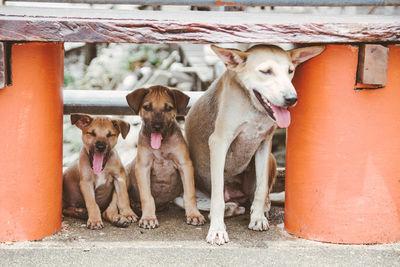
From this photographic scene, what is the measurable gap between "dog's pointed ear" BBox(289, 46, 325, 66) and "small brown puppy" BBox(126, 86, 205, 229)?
1.18 m

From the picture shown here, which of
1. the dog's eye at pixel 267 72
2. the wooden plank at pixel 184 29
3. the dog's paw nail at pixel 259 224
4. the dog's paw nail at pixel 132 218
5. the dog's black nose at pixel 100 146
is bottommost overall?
the dog's paw nail at pixel 132 218

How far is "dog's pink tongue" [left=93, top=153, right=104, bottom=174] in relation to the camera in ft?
15.7

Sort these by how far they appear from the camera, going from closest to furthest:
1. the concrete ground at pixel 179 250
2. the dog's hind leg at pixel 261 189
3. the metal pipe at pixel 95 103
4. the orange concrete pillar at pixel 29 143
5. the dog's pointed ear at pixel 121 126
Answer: the concrete ground at pixel 179 250 → the orange concrete pillar at pixel 29 143 → the dog's hind leg at pixel 261 189 → the dog's pointed ear at pixel 121 126 → the metal pipe at pixel 95 103

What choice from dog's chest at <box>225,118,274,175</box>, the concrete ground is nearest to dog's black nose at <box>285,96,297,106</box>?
dog's chest at <box>225,118,274,175</box>

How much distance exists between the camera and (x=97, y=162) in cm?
483

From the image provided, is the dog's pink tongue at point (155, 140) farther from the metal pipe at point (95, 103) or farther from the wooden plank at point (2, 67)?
the wooden plank at point (2, 67)

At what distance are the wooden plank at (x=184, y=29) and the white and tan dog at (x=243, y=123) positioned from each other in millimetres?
262

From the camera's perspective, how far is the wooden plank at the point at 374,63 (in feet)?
12.7

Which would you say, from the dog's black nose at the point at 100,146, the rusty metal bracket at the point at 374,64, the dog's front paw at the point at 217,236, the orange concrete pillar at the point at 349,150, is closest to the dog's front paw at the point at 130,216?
the dog's black nose at the point at 100,146

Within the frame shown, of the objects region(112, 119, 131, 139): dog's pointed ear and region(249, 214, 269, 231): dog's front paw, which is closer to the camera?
region(249, 214, 269, 231): dog's front paw

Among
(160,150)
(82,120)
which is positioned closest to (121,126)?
(82,120)

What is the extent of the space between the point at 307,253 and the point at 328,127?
96 cm

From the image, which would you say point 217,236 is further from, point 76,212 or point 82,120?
point 82,120

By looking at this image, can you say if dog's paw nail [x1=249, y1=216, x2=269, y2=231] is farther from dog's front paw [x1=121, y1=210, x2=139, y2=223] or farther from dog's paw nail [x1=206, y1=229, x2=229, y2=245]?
dog's front paw [x1=121, y1=210, x2=139, y2=223]
